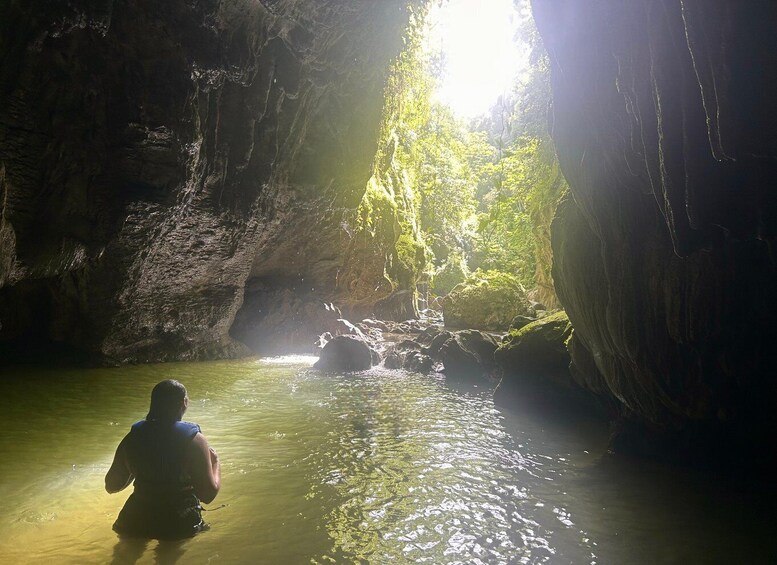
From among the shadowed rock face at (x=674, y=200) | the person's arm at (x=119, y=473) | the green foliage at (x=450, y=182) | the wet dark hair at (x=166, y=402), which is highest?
the green foliage at (x=450, y=182)

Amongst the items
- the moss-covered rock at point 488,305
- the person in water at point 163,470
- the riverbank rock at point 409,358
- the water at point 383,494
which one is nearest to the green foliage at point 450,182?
the moss-covered rock at point 488,305

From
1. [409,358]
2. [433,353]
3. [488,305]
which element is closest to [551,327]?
[433,353]

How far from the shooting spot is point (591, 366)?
27.3 ft

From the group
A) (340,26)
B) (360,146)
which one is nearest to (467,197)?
(360,146)

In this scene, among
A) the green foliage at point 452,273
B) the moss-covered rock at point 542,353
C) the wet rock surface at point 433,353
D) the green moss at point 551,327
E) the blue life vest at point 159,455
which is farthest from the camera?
the green foliage at point 452,273

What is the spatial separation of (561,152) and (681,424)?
4.26 metres

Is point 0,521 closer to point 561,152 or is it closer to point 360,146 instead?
point 561,152

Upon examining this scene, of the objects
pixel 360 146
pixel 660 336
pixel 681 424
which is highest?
pixel 360 146

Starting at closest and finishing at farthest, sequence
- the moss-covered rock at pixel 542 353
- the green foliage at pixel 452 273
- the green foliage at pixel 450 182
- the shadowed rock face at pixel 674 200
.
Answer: the shadowed rock face at pixel 674 200 < the moss-covered rock at pixel 542 353 < the green foliage at pixel 450 182 < the green foliage at pixel 452 273

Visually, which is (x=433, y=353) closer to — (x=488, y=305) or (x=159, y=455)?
(x=488, y=305)

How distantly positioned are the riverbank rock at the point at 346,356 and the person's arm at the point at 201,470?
36.4 feet

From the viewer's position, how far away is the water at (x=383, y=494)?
4.22m

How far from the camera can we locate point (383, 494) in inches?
215

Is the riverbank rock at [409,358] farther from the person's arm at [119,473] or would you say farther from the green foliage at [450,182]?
the person's arm at [119,473]
